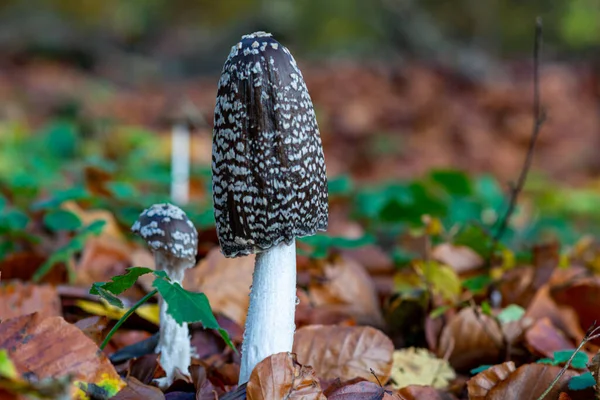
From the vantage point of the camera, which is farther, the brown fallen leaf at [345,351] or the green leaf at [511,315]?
the green leaf at [511,315]

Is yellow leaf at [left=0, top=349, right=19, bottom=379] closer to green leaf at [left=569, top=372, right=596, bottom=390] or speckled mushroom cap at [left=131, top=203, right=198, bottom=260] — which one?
speckled mushroom cap at [left=131, top=203, right=198, bottom=260]

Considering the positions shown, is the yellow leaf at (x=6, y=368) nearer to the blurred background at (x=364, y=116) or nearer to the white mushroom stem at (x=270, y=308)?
the white mushroom stem at (x=270, y=308)

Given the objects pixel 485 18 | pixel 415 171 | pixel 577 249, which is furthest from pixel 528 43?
pixel 577 249

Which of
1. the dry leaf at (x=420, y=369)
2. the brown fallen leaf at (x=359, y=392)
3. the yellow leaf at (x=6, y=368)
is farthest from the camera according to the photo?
the dry leaf at (x=420, y=369)

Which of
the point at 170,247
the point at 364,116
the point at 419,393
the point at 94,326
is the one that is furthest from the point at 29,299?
the point at 364,116

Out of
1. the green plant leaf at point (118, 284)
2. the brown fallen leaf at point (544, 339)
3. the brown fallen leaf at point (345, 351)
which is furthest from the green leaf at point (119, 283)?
the brown fallen leaf at point (544, 339)

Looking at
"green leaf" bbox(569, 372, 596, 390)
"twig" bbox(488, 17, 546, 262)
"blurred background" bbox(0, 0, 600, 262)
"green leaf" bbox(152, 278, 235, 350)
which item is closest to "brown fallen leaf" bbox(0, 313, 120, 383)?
"green leaf" bbox(152, 278, 235, 350)

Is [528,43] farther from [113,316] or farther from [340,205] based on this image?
[113,316]
